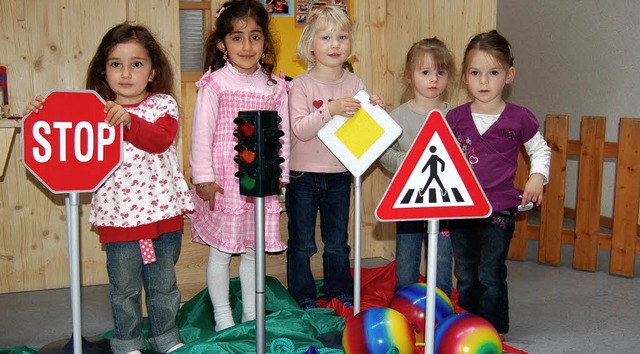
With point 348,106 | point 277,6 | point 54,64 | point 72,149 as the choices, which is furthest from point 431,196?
point 54,64

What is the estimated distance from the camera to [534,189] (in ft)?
9.29

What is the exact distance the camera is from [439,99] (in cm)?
339

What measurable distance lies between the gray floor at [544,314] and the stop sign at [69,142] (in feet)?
4.55

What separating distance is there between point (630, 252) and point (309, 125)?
2.43 metres

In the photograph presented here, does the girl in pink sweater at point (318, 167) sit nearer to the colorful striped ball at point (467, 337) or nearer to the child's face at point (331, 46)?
the child's face at point (331, 46)

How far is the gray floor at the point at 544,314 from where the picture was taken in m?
3.10

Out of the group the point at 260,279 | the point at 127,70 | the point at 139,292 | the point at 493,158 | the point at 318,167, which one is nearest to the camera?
the point at 260,279

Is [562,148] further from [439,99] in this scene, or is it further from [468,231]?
[468,231]

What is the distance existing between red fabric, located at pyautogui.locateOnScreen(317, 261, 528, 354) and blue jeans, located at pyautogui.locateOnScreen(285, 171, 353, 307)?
0.29ft

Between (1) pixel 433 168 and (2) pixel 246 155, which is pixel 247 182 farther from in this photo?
(1) pixel 433 168

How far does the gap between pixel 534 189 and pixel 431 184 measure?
1036 millimetres

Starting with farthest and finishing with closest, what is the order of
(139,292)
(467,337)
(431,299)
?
(139,292) → (467,337) → (431,299)

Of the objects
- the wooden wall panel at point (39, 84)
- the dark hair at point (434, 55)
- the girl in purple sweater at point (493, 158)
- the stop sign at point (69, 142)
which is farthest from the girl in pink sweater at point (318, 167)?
the wooden wall panel at point (39, 84)

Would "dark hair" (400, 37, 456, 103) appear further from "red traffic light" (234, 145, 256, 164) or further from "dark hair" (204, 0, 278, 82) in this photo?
"red traffic light" (234, 145, 256, 164)
